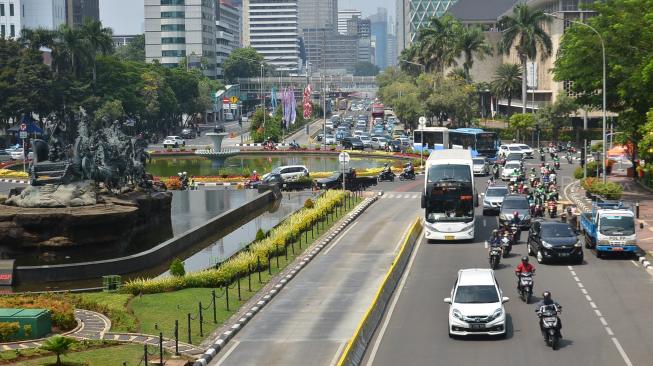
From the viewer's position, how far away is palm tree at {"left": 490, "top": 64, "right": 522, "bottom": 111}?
148125mm

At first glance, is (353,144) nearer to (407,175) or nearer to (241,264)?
(407,175)

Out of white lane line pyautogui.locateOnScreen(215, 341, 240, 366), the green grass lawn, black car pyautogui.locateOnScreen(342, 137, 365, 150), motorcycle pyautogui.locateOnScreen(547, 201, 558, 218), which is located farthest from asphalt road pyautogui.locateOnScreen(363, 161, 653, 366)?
black car pyautogui.locateOnScreen(342, 137, 365, 150)

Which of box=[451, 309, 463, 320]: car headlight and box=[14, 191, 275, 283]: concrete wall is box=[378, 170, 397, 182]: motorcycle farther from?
box=[451, 309, 463, 320]: car headlight

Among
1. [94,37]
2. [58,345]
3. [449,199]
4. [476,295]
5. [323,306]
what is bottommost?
[323,306]

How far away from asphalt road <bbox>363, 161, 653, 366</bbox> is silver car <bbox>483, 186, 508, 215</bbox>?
13.9 meters

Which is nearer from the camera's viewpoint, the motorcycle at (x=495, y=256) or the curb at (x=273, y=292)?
the curb at (x=273, y=292)

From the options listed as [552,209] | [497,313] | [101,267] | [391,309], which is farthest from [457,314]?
[552,209]

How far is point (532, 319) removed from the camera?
33.9 m

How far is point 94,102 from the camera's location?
136m

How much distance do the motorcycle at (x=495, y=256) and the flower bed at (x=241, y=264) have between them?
9624 mm

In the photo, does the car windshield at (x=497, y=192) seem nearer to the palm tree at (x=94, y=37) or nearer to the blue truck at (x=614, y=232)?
the blue truck at (x=614, y=232)

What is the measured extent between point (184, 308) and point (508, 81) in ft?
387

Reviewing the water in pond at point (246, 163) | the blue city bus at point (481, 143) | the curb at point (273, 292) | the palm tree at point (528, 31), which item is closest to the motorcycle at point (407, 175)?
the blue city bus at point (481, 143)

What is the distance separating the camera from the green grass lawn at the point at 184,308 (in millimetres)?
32969
